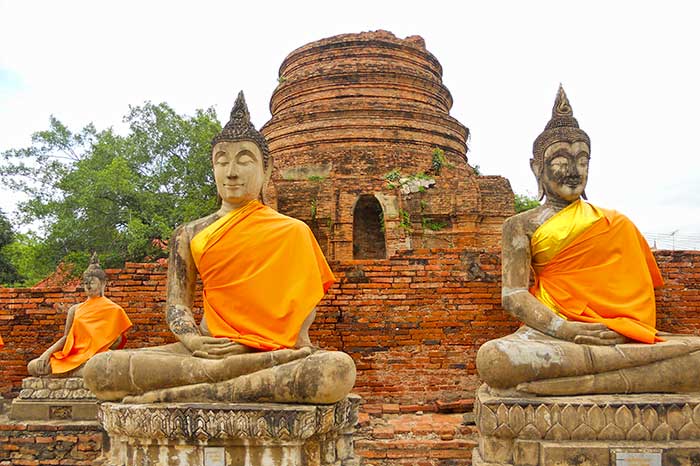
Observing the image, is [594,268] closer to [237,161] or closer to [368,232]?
[237,161]

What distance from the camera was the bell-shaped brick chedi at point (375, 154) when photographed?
1188 cm

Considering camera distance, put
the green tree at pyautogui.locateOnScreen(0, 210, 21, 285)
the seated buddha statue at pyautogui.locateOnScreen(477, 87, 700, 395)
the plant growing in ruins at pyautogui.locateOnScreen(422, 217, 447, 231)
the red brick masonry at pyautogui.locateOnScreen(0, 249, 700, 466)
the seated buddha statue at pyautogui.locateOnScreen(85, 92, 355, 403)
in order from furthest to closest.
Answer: the green tree at pyautogui.locateOnScreen(0, 210, 21, 285) → the plant growing in ruins at pyautogui.locateOnScreen(422, 217, 447, 231) → the red brick masonry at pyautogui.locateOnScreen(0, 249, 700, 466) → the seated buddha statue at pyautogui.locateOnScreen(477, 87, 700, 395) → the seated buddha statue at pyautogui.locateOnScreen(85, 92, 355, 403)

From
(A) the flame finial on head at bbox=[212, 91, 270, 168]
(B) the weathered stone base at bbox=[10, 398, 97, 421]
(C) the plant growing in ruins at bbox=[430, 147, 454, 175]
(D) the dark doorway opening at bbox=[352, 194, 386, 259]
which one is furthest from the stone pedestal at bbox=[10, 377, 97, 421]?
(C) the plant growing in ruins at bbox=[430, 147, 454, 175]

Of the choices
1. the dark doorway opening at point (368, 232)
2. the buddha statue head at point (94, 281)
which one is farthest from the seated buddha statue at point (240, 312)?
the dark doorway opening at point (368, 232)

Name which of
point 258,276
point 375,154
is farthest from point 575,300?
point 375,154

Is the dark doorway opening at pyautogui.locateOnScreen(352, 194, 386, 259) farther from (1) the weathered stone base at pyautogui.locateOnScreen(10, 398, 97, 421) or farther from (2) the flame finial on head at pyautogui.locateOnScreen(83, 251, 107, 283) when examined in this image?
(1) the weathered stone base at pyautogui.locateOnScreen(10, 398, 97, 421)

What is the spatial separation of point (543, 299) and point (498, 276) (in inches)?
88.7

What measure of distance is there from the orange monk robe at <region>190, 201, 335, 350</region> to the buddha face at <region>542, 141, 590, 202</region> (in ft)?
6.01

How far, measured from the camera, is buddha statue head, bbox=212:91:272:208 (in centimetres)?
409

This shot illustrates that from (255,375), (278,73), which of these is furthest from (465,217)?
(255,375)

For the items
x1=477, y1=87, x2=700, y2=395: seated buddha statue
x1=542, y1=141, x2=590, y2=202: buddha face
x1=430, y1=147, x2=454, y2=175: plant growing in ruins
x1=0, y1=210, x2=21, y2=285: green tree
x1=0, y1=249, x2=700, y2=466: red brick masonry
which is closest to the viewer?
x1=477, y1=87, x2=700, y2=395: seated buddha statue

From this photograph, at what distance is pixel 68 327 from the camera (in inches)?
256

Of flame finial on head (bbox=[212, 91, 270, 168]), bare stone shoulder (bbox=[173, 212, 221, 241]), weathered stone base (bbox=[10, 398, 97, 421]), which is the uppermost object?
flame finial on head (bbox=[212, 91, 270, 168])

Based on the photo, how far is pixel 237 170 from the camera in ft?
13.4
